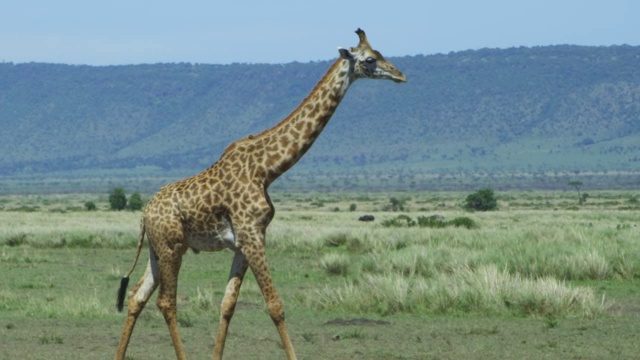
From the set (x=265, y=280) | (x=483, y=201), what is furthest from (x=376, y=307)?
(x=483, y=201)

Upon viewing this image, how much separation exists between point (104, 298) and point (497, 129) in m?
163

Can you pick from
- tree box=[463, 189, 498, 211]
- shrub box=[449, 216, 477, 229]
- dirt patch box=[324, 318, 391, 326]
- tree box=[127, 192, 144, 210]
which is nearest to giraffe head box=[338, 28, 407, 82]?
dirt patch box=[324, 318, 391, 326]

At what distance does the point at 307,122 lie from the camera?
11.4 metres

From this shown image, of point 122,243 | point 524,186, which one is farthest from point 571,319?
point 524,186

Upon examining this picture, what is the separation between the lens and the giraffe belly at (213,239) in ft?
36.7

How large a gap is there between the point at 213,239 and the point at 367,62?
186cm

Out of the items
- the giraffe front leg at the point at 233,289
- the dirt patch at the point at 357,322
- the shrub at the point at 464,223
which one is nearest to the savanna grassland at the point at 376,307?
the dirt patch at the point at 357,322

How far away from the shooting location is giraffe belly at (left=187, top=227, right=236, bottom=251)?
440 inches

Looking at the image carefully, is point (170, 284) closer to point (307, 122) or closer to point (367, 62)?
point (307, 122)

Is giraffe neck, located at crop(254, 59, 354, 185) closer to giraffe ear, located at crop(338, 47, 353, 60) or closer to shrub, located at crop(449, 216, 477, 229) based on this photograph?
giraffe ear, located at crop(338, 47, 353, 60)

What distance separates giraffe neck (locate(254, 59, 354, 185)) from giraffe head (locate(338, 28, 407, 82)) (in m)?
0.09

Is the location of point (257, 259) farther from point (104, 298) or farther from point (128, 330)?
point (104, 298)

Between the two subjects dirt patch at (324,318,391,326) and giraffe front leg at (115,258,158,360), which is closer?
giraffe front leg at (115,258,158,360)

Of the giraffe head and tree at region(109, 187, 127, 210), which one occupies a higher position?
the giraffe head
